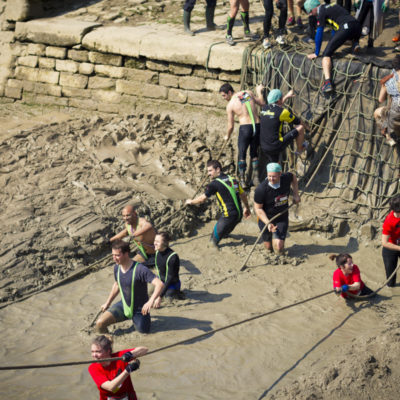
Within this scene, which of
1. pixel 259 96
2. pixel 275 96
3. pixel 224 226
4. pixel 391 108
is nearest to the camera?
pixel 391 108

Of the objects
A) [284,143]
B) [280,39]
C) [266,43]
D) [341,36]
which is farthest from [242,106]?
[341,36]

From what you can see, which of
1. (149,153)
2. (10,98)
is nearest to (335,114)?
(149,153)

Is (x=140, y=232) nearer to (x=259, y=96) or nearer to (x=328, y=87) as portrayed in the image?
(x=259, y=96)

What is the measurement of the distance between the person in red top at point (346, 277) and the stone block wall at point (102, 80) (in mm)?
4325

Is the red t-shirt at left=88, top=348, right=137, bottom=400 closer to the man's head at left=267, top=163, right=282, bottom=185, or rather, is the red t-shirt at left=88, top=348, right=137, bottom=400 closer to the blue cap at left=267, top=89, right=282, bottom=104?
the man's head at left=267, top=163, right=282, bottom=185

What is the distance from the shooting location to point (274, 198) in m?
7.65

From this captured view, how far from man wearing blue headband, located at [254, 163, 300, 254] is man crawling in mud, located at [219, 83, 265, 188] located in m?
1.41

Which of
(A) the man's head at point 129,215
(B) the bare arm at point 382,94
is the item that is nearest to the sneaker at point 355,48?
(B) the bare arm at point 382,94

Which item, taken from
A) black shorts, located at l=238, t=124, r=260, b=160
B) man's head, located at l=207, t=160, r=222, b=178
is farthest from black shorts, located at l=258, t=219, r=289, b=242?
black shorts, located at l=238, t=124, r=260, b=160

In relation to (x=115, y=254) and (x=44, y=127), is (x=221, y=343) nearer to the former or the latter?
(x=115, y=254)

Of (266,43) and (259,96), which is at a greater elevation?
(266,43)

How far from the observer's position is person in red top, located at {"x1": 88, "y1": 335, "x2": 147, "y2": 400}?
459 cm

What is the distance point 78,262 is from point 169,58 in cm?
425

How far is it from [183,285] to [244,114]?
2924mm
